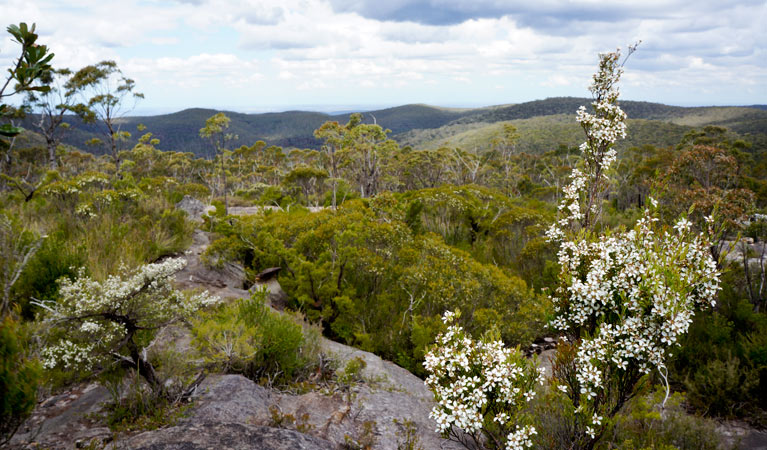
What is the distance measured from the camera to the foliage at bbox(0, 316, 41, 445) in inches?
79.7

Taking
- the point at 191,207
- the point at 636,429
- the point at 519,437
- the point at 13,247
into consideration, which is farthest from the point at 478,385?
the point at 191,207

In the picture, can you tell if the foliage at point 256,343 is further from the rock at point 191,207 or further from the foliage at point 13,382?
the rock at point 191,207

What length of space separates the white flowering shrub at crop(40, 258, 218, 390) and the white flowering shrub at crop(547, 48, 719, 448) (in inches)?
135

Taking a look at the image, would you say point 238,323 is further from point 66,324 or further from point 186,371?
point 66,324

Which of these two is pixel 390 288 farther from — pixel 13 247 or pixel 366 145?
pixel 366 145

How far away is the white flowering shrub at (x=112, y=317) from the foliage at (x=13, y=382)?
91 centimetres

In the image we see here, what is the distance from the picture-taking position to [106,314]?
10.6 ft

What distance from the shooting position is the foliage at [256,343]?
4.16 metres

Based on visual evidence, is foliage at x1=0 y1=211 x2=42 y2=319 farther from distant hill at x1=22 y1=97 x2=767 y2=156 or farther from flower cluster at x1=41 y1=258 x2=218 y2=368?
distant hill at x1=22 y1=97 x2=767 y2=156

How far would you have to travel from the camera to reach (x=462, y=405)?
3078 mm

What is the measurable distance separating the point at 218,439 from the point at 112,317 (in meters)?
1.37

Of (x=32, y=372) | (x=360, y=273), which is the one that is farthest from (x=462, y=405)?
(x=360, y=273)

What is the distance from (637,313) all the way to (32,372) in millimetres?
4022

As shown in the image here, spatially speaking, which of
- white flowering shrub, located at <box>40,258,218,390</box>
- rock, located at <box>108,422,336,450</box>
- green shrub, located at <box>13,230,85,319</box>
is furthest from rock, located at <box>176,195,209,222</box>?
rock, located at <box>108,422,336,450</box>
